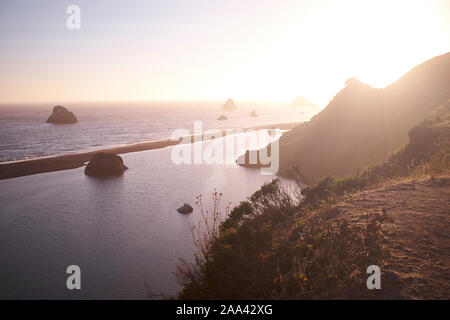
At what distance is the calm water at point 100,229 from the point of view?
17047 millimetres

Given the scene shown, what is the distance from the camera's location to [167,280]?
16.9 m

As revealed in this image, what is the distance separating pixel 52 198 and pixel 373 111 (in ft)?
183

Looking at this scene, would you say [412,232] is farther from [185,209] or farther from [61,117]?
[61,117]

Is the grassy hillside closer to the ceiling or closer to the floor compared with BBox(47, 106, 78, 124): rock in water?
closer to the floor

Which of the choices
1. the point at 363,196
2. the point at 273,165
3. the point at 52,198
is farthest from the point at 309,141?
→ the point at 52,198

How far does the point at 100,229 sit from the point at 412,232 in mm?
25707

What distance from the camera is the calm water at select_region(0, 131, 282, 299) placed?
1705 cm

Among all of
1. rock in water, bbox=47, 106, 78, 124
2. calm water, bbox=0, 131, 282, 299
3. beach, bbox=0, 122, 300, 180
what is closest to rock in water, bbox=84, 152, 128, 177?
calm water, bbox=0, 131, 282, 299

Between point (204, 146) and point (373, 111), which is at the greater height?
point (373, 111)

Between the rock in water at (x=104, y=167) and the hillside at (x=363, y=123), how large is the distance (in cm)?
3165

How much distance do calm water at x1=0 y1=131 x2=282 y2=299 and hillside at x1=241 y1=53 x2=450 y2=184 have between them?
11.0 metres

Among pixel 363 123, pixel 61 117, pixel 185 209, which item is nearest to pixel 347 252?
pixel 185 209

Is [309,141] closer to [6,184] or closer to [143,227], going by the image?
[143,227]

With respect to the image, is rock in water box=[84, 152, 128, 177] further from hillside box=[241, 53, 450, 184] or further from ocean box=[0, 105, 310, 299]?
hillside box=[241, 53, 450, 184]
